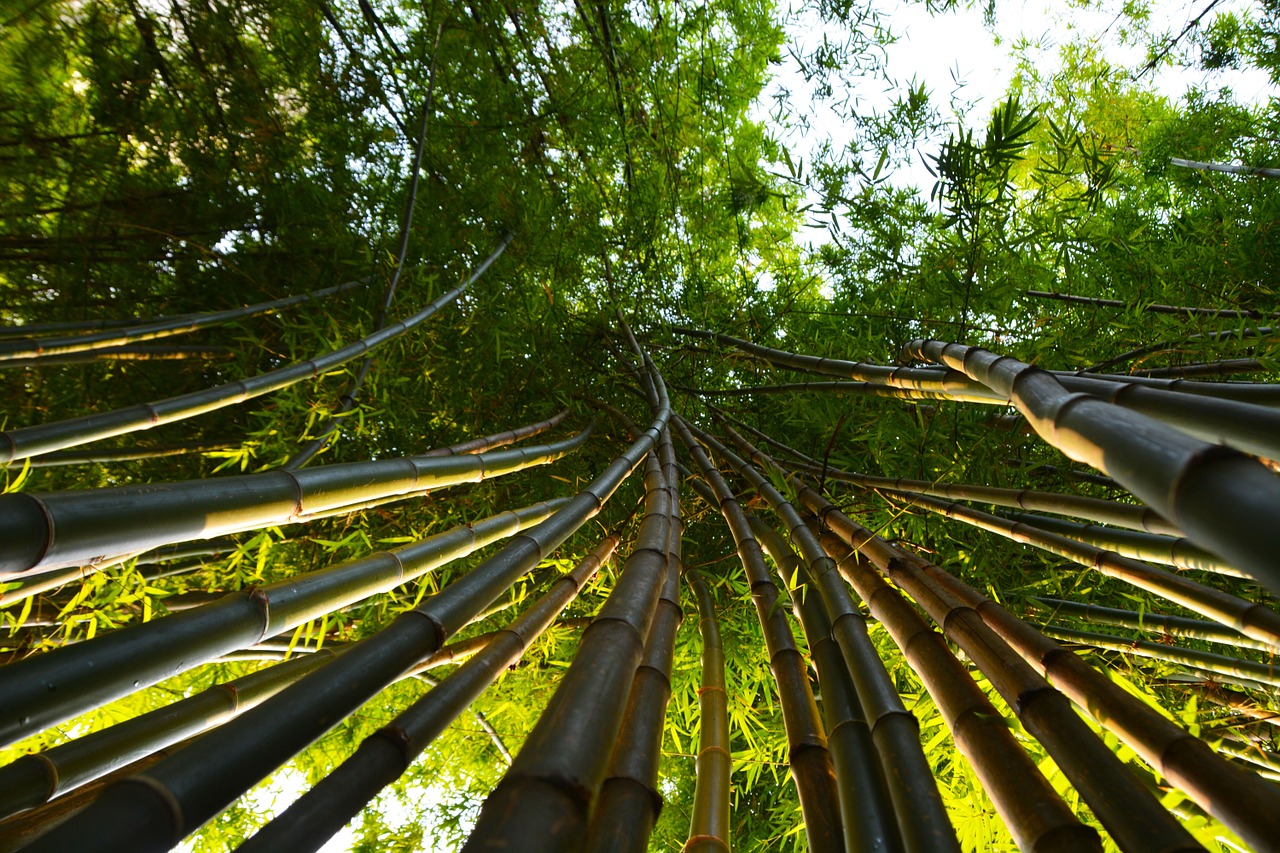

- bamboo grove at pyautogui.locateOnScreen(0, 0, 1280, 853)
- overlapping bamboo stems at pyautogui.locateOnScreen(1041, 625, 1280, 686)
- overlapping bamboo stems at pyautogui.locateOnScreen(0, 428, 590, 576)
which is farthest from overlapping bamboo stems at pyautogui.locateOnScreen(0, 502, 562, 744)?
overlapping bamboo stems at pyautogui.locateOnScreen(1041, 625, 1280, 686)

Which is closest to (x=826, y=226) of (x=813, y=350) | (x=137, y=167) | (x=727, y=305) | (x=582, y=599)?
(x=813, y=350)

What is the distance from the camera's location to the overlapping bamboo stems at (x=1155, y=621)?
174 centimetres

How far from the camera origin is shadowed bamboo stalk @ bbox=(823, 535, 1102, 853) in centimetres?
74

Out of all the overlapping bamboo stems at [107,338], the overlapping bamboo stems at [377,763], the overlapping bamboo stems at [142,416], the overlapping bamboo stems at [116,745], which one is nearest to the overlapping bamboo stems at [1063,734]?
the overlapping bamboo stems at [377,763]

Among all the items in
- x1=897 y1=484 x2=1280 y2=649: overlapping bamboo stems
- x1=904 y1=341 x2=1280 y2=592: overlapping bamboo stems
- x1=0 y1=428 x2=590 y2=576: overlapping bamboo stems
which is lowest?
x1=0 y1=428 x2=590 y2=576: overlapping bamboo stems

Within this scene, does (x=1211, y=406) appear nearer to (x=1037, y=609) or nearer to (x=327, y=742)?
(x=1037, y=609)

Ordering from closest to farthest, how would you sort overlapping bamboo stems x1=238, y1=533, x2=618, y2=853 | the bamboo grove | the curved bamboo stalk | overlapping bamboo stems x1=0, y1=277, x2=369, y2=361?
overlapping bamboo stems x1=238, y1=533, x2=618, y2=853
the bamboo grove
the curved bamboo stalk
overlapping bamboo stems x1=0, y1=277, x2=369, y2=361

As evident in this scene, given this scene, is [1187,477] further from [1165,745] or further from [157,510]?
[157,510]

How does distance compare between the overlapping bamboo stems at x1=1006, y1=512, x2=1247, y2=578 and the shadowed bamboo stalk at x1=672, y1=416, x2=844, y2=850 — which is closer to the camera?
the shadowed bamboo stalk at x1=672, y1=416, x2=844, y2=850

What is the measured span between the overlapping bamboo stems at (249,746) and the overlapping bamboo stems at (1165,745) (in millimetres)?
976

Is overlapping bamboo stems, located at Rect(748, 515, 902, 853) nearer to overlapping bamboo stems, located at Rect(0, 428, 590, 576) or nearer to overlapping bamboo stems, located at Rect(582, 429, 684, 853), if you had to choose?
overlapping bamboo stems, located at Rect(582, 429, 684, 853)

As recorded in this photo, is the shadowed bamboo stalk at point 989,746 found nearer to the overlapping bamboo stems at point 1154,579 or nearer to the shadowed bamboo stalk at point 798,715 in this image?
the shadowed bamboo stalk at point 798,715

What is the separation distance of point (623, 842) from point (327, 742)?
122 inches

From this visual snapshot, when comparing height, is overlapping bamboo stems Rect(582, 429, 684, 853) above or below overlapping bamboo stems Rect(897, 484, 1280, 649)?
below
